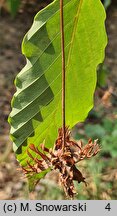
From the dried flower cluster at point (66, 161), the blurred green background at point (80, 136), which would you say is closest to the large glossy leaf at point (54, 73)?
the dried flower cluster at point (66, 161)

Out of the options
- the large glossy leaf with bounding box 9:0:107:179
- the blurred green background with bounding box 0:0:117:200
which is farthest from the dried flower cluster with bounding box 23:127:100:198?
the blurred green background with bounding box 0:0:117:200

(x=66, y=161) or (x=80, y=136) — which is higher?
(x=66, y=161)

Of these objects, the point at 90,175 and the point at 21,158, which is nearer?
the point at 21,158

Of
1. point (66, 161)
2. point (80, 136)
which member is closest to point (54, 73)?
point (66, 161)

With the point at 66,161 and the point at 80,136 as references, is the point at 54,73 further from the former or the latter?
the point at 80,136

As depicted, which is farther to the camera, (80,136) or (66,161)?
(80,136)

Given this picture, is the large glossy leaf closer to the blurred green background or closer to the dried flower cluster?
the dried flower cluster

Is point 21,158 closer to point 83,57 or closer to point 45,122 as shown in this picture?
point 45,122

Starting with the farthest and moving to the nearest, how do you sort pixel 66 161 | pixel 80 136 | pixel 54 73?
pixel 80 136
pixel 54 73
pixel 66 161

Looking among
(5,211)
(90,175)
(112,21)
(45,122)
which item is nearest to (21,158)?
(45,122)
